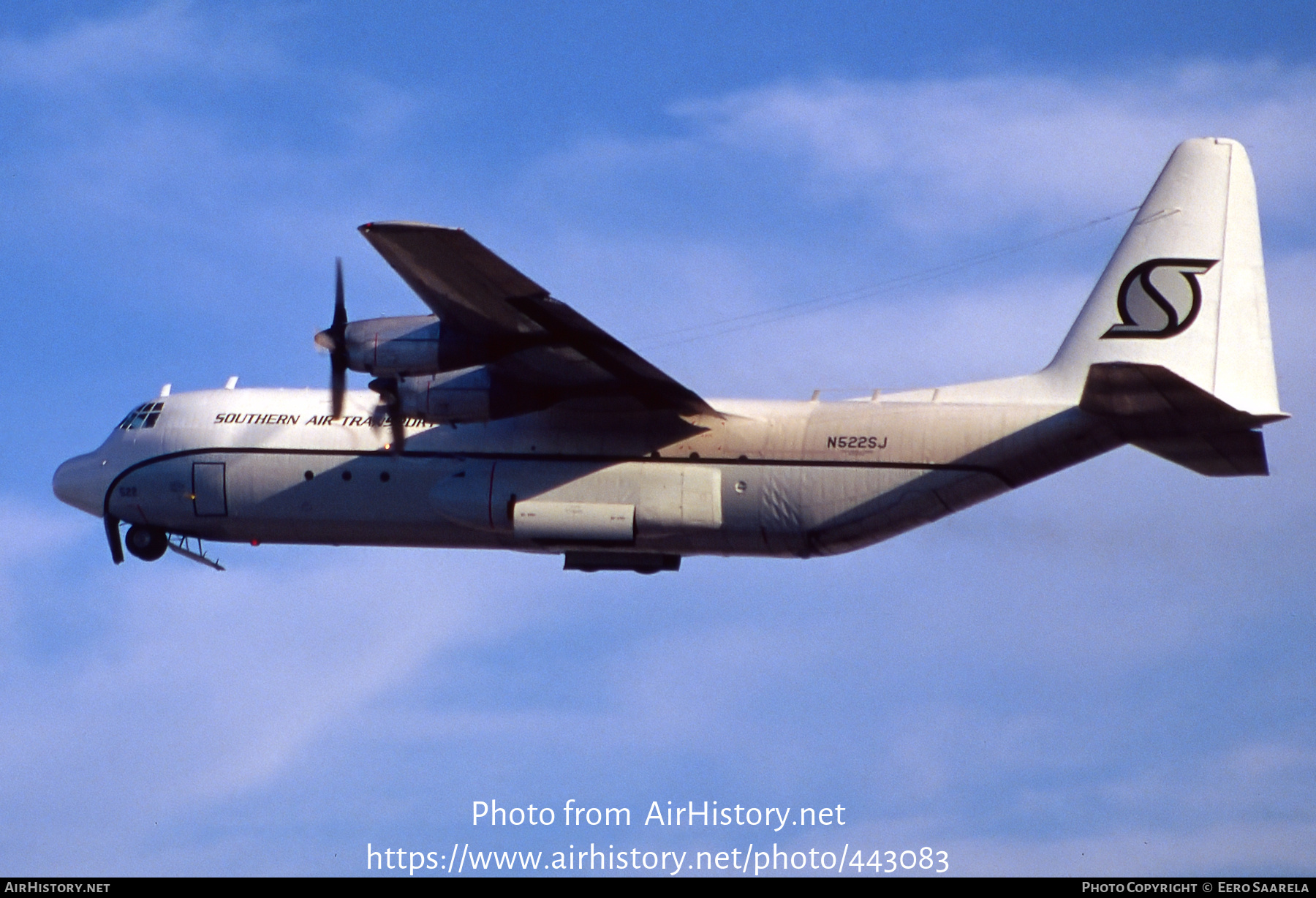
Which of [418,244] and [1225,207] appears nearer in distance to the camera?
[418,244]

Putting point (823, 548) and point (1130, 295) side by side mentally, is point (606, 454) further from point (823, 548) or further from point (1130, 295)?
point (1130, 295)

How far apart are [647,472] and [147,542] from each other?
8.07 metres

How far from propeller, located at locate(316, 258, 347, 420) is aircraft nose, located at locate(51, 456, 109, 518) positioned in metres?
4.59

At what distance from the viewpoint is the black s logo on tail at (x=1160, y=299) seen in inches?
1045

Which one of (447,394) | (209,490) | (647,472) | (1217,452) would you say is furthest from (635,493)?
(1217,452)

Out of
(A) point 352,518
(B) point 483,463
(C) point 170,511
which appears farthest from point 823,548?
(C) point 170,511

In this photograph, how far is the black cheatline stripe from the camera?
83.6 feet

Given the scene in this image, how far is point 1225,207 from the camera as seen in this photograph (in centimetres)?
2689

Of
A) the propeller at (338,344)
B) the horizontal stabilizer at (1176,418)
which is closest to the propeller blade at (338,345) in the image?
the propeller at (338,344)

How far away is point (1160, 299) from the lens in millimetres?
26734

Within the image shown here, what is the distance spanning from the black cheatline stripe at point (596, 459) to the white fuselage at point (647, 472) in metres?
0.02

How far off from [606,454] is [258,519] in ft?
17.6

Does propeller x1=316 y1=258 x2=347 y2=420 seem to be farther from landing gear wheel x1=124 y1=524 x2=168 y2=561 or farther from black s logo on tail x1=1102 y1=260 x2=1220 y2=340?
black s logo on tail x1=1102 y1=260 x2=1220 y2=340

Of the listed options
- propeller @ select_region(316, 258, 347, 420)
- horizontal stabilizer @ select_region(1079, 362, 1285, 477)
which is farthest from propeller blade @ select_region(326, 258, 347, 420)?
horizontal stabilizer @ select_region(1079, 362, 1285, 477)
